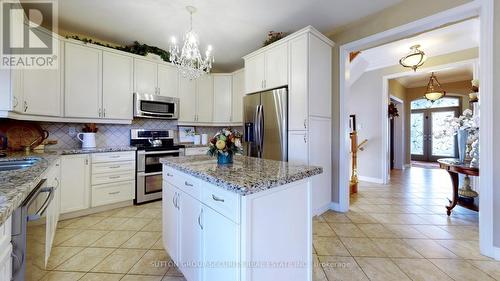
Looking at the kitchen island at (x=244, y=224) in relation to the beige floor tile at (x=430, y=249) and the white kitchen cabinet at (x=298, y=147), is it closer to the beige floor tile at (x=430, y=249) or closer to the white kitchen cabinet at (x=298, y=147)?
the white kitchen cabinet at (x=298, y=147)

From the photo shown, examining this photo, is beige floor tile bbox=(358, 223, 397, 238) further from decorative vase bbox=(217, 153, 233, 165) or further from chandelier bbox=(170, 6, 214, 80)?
chandelier bbox=(170, 6, 214, 80)

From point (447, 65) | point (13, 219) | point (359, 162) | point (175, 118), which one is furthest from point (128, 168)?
point (447, 65)

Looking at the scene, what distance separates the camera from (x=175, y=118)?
3871 millimetres

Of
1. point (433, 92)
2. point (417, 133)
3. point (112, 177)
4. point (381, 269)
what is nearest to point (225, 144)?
point (381, 269)

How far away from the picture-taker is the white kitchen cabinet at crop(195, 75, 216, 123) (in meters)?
4.23

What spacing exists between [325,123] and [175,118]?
2629 mm

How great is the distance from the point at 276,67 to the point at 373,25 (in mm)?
1338

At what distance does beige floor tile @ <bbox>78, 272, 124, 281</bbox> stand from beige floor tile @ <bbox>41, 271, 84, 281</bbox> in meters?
0.06

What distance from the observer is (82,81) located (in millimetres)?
2969

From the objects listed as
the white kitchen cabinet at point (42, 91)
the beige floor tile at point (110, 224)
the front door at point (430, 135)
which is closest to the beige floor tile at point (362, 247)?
the beige floor tile at point (110, 224)

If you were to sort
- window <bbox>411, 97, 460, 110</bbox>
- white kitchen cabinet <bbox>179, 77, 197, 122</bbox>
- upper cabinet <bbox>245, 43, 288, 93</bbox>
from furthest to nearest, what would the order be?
window <bbox>411, 97, 460, 110</bbox>, white kitchen cabinet <bbox>179, 77, 197, 122</bbox>, upper cabinet <bbox>245, 43, 288, 93</bbox>

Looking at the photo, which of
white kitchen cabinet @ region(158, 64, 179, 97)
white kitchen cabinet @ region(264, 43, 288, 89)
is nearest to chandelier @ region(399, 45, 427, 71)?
white kitchen cabinet @ region(264, 43, 288, 89)

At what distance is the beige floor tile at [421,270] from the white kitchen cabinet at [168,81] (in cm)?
392

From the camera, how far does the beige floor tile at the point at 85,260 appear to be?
5.87 ft
